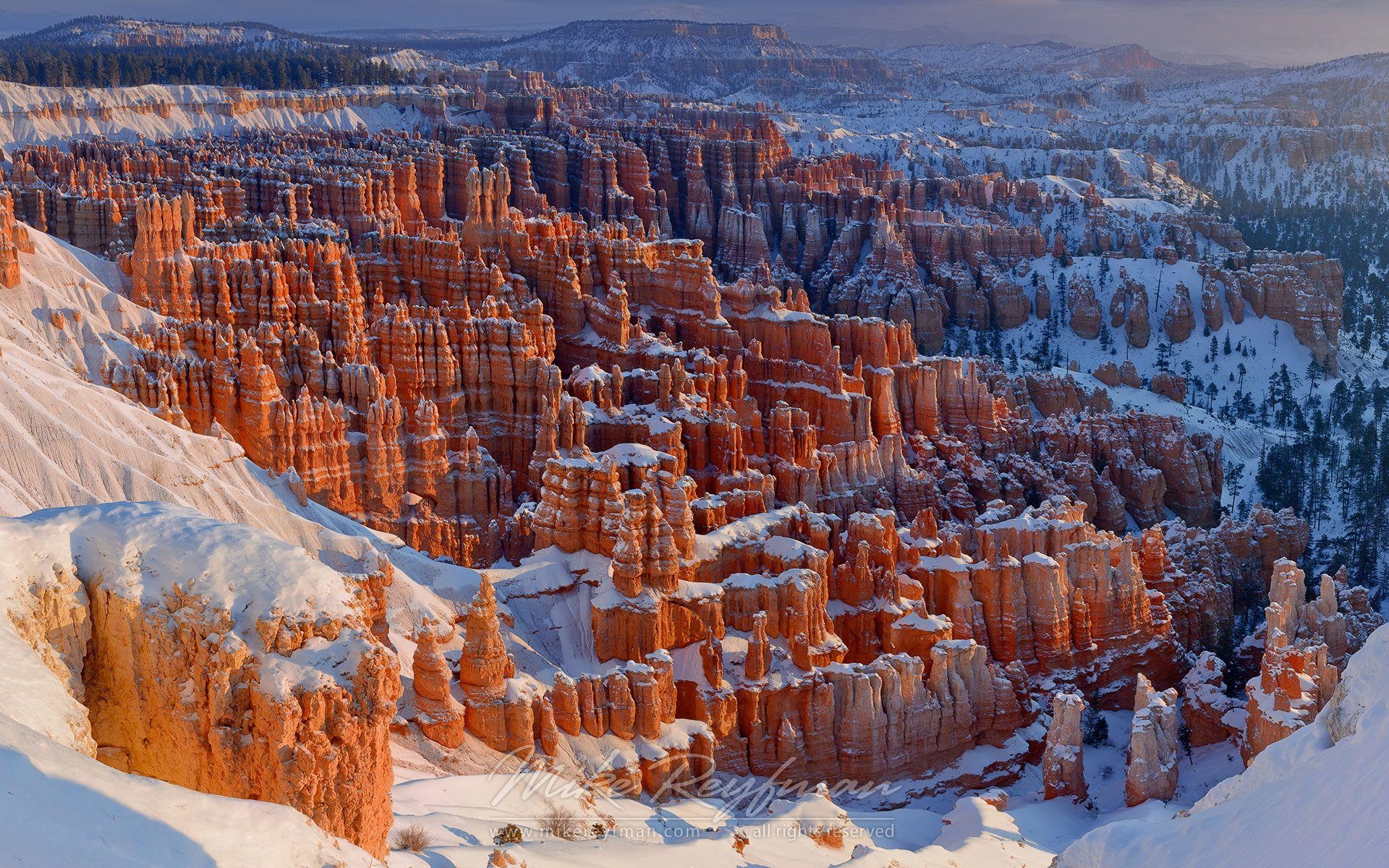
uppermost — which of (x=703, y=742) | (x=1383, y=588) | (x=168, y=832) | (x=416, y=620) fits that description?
(x=168, y=832)

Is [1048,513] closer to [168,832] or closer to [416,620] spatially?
[416,620]

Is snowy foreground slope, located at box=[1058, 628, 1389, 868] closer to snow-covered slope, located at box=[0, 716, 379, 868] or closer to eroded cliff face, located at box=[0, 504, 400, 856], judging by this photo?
eroded cliff face, located at box=[0, 504, 400, 856]

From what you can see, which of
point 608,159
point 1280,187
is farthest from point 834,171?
point 1280,187

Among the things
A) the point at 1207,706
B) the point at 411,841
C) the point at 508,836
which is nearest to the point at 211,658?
the point at 411,841

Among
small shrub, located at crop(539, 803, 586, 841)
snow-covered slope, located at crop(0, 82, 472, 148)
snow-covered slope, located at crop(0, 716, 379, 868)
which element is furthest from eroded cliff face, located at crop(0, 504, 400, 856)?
snow-covered slope, located at crop(0, 82, 472, 148)

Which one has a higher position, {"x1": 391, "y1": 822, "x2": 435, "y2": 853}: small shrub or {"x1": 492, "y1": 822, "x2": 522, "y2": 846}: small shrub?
{"x1": 391, "y1": 822, "x2": 435, "y2": 853}: small shrub

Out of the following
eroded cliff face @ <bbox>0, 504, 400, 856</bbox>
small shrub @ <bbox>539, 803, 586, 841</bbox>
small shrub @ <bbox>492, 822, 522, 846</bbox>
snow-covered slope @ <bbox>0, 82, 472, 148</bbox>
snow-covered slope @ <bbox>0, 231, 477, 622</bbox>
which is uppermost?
snow-covered slope @ <bbox>0, 82, 472, 148</bbox>

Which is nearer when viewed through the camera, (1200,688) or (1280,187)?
(1200,688)
